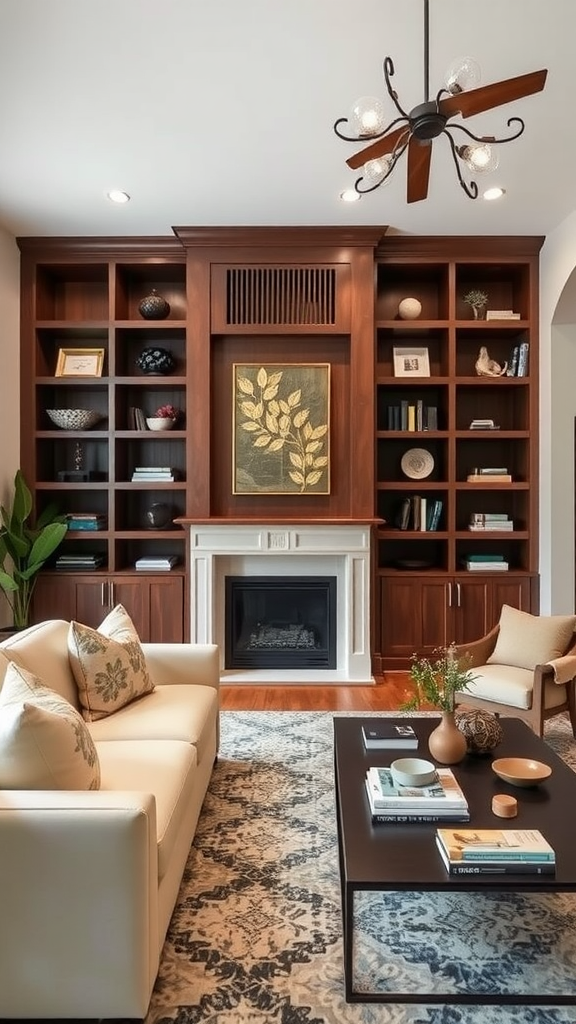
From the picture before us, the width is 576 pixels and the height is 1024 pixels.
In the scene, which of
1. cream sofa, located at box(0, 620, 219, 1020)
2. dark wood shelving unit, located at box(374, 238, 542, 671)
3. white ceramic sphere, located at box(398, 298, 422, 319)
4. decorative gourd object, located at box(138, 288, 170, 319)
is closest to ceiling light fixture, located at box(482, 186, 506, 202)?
dark wood shelving unit, located at box(374, 238, 542, 671)

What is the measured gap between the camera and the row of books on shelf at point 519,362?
466 cm

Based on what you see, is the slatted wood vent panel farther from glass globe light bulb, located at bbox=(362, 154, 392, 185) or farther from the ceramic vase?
the ceramic vase

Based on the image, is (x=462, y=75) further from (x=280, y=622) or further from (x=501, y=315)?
(x=280, y=622)

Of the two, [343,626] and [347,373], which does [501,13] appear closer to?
[347,373]

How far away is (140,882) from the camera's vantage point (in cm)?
147

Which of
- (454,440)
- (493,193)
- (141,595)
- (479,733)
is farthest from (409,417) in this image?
(479,733)

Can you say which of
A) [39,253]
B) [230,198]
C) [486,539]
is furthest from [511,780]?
[39,253]

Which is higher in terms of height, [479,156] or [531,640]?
[479,156]

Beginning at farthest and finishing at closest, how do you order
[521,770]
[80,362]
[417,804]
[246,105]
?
[80,362] → [246,105] → [521,770] → [417,804]

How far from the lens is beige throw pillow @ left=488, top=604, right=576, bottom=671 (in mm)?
3416

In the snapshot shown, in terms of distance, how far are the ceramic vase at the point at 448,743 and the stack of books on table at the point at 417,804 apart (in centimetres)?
23

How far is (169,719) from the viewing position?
241 centimetres

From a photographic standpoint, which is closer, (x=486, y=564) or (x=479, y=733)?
(x=479, y=733)

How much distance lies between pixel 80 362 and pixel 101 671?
10.1 ft
